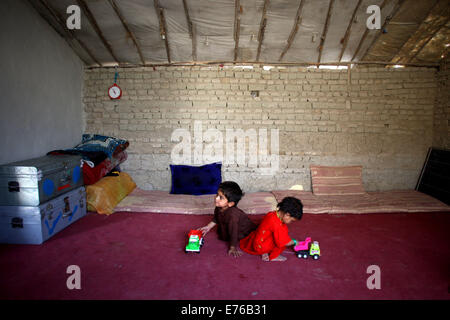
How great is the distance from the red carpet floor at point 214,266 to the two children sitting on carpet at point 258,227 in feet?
0.44

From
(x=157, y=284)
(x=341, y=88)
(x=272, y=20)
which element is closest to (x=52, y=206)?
(x=157, y=284)

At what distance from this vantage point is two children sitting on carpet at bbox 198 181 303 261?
2.69 metres

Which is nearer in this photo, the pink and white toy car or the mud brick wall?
the pink and white toy car

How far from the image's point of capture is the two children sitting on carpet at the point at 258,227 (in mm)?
2689

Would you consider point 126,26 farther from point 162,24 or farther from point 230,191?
point 230,191

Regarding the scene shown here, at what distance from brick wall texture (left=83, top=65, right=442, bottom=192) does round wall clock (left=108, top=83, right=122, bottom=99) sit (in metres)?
0.10

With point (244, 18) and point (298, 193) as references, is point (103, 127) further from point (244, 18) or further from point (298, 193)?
point (298, 193)

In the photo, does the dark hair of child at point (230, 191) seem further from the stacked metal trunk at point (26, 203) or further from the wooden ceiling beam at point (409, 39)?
the wooden ceiling beam at point (409, 39)

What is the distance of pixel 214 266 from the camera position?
2.71 m

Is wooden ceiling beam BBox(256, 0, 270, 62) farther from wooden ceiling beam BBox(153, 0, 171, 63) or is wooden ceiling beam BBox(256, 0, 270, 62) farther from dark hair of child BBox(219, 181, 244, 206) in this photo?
dark hair of child BBox(219, 181, 244, 206)

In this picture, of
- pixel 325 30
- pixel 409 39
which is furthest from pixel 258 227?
pixel 409 39

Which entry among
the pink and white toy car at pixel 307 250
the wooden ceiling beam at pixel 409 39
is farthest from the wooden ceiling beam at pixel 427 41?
the pink and white toy car at pixel 307 250

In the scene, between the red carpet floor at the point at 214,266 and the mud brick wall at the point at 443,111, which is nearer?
the red carpet floor at the point at 214,266

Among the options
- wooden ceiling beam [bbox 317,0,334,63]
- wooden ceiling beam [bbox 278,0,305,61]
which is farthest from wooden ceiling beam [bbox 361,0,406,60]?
wooden ceiling beam [bbox 278,0,305,61]
